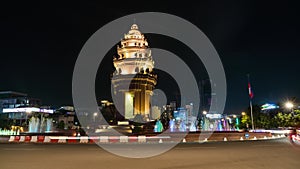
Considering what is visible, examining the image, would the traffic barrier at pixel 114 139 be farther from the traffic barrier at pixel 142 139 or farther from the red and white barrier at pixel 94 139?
the traffic barrier at pixel 142 139

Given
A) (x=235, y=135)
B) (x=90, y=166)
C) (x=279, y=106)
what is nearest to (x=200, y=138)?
(x=235, y=135)

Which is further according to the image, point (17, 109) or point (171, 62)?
point (17, 109)

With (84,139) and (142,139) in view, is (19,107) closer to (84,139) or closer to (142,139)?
(84,139)

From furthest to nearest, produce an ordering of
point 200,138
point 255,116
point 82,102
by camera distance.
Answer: point 82,102, point 255,116, point 200,138

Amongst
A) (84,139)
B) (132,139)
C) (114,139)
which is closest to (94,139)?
(84,139)

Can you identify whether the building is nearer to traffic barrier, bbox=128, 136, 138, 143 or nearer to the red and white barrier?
the red and white barrier

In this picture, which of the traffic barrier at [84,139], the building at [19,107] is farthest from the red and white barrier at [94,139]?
the building at [19,107]

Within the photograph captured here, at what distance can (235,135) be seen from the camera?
27.6 meters

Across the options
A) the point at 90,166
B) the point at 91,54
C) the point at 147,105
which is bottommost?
the point at 90,166

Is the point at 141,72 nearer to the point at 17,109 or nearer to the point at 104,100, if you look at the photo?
the point at 104,100

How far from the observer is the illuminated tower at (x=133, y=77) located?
210ft

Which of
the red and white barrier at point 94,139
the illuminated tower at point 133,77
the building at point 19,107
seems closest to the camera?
the red and white barrier at point 94,139

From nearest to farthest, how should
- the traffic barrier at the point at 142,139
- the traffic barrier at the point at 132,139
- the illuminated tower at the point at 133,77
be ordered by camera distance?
the traffic barrier at the point at 142,139
the traffic barrier at the point at 132,139
the illuminated tower at the point at 133,77

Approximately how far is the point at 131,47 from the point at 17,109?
51.4m
